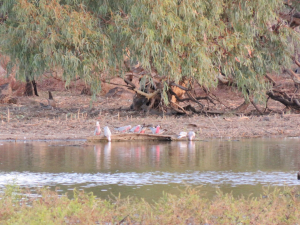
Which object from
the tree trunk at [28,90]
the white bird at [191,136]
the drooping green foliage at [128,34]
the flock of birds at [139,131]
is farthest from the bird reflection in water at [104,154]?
the tree trunk at [28,90]

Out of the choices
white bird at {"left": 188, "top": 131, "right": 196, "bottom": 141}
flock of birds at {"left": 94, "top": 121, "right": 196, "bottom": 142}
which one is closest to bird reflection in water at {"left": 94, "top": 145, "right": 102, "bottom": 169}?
flock of birds at {"left": 94, "top": 121, "right": 196, "bottom": 142}

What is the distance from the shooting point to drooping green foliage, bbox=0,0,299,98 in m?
15.0

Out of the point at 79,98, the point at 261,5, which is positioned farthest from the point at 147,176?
the point at 79,98

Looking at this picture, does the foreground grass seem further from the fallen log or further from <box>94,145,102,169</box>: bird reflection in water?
the fallen log

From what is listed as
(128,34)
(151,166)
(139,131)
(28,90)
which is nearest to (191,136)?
(139,131)

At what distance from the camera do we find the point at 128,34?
1497 centimetres

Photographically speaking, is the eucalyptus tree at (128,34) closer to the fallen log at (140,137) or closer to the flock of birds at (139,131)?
the flock of birds at (139,131)

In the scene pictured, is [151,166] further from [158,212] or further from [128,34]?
[128,34]

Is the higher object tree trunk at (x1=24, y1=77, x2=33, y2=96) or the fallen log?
tree trunk at (x1=24, y1=77, x2=33, y2=96)

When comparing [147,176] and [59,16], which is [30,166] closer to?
[147,176]

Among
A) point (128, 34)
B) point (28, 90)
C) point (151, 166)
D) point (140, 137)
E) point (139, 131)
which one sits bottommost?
point (151, 166)

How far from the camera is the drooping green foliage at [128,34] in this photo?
15.0m

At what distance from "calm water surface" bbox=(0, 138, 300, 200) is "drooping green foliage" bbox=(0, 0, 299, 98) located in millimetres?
2603

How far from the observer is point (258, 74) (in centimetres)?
1994
